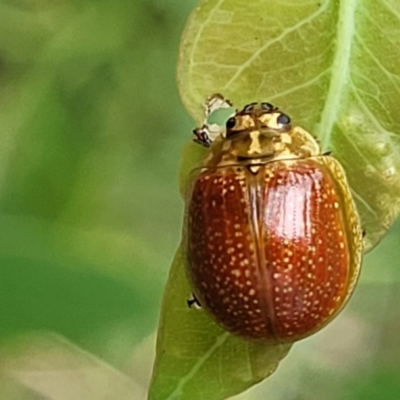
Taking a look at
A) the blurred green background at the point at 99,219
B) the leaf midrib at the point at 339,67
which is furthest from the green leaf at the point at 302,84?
the blurred green background at the point at 99,219

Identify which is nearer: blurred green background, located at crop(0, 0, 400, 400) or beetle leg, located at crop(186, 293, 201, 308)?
beetle leg, located at crop(186, 293, 201, 308)

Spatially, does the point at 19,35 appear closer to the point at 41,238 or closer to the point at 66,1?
the point at 66,1

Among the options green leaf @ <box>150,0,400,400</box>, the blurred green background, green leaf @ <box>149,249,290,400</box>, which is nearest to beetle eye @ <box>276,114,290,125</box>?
green leaf @ <box>150,0,400,400</box>

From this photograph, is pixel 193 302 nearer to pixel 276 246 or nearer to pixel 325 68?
pixel 276 246

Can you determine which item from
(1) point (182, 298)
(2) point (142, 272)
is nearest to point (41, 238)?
(2) point (142, 272)

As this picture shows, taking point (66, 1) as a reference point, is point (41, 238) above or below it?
below

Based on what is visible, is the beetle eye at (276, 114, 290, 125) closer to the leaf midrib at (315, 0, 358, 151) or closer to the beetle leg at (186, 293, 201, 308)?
the leaf midrib at (315, 0, 358, 151)

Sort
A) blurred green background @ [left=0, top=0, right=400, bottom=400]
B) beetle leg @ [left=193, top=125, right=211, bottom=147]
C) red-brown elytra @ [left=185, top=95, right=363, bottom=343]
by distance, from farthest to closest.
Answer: blurred green background @ [left=0, top=0, right=400, bottom=400], beetle leg @ [left=193, top=125, right=211, bottom=147], red-brown elytra @ [left=185, top=95, right=363, bottom=343]
